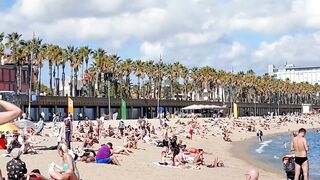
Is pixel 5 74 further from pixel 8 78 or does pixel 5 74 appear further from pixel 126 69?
pixel 126 69

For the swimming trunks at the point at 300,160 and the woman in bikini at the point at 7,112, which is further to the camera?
the swimming trunks at the point at 300,160

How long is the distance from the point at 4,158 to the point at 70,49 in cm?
6393

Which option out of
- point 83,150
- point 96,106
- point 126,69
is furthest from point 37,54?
point 83,150

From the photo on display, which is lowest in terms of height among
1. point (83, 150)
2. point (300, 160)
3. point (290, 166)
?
point (83, 150)

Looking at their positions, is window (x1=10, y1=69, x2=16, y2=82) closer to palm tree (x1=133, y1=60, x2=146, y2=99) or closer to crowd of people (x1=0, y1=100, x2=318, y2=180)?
crowd of people (x1=0, y1=100, x2=318, y2=180)

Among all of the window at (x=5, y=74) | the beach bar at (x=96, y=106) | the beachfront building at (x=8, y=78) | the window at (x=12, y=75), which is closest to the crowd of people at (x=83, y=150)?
the beach bar at (x=96, y=106)

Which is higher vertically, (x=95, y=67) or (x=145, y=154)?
(x=95, y=67)

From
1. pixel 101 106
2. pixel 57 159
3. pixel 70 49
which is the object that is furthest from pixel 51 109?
pixel 57 159

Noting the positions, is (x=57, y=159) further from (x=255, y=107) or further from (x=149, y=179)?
(x=255, y=107)

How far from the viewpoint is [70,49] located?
265 ft

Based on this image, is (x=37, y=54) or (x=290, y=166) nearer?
(x=290, y=166)

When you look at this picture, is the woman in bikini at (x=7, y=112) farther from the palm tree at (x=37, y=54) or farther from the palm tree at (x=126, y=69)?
the palm tree at (x=126, y=69)

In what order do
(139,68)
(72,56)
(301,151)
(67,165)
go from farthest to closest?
(139,68)
(72,56)
(301,151)
(67,165)

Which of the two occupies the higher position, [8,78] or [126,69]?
[126,69]
